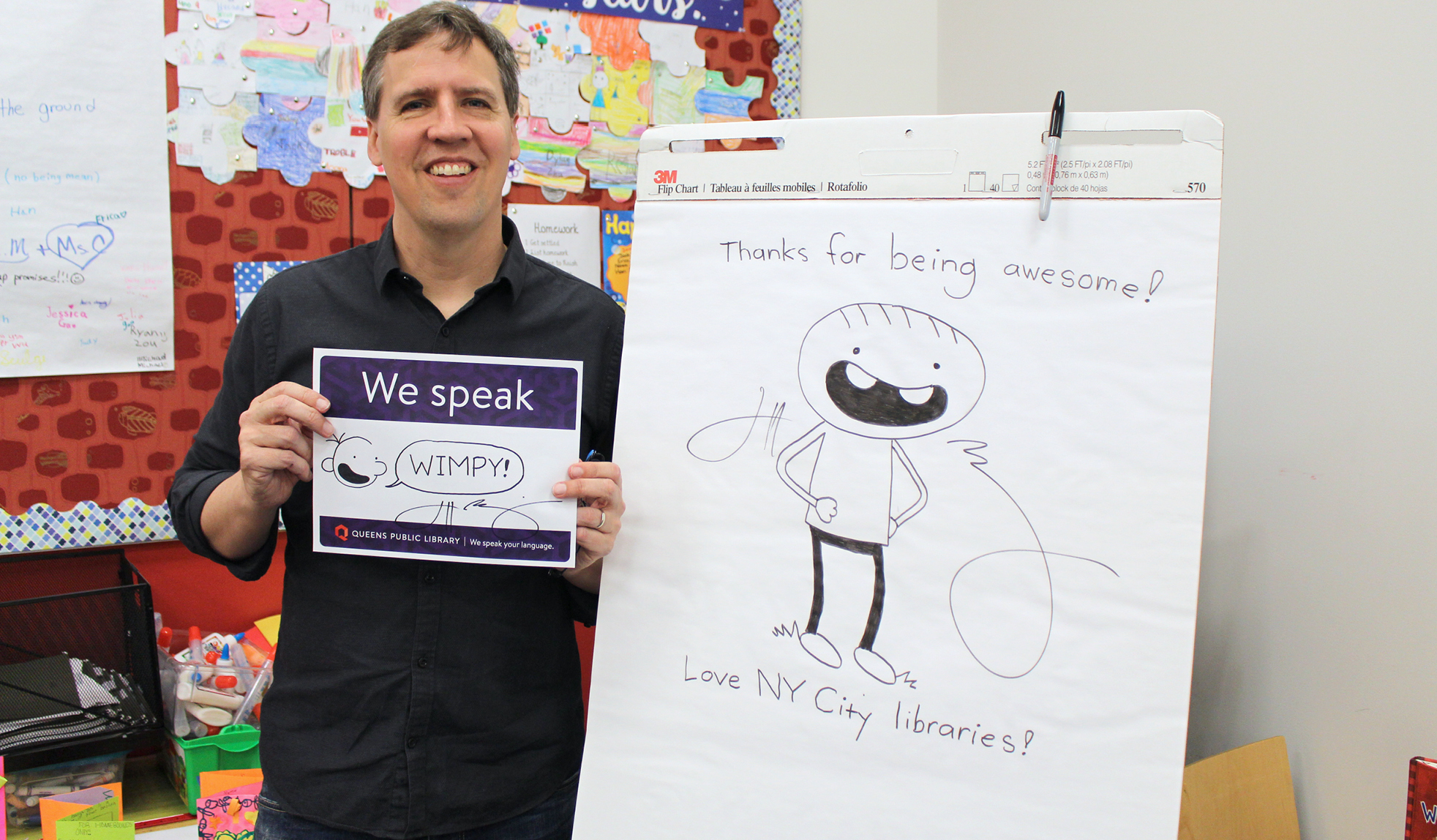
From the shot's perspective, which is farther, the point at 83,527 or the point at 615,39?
the point at 615,39

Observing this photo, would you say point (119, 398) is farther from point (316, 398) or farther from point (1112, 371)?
point (1112, 371)

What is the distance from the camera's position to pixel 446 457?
35.0 inches

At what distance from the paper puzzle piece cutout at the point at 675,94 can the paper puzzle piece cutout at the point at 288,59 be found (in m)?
0.62

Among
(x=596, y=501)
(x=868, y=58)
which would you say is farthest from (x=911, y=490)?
A: (x=868, y=58)

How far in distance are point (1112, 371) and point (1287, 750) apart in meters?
0.69

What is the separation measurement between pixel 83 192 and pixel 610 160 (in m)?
0.92

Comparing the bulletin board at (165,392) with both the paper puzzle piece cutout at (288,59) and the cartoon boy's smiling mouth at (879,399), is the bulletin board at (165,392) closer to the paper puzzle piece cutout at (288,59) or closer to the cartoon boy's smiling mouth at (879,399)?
the paper puzzle piece cutout at (288,59)

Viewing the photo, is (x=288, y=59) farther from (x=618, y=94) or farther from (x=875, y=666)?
(x=875, y=666)

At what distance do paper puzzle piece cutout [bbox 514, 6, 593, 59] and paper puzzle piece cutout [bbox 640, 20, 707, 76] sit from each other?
0.13m

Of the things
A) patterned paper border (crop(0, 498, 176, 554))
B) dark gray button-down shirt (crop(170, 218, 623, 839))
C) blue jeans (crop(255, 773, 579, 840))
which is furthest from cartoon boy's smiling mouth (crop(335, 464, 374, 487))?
patterned paper border (crop(0, 498, 176, 554))

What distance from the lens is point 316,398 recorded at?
871 mm

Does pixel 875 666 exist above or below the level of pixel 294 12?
below

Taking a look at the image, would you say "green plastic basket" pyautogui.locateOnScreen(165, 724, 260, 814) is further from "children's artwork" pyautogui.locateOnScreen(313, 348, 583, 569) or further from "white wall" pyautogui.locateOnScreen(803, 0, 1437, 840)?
"white wall" pyautogui.locateOnScreen(803, 0, 1437, 840)

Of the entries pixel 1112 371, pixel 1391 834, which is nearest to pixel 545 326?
pixel 1112 371
